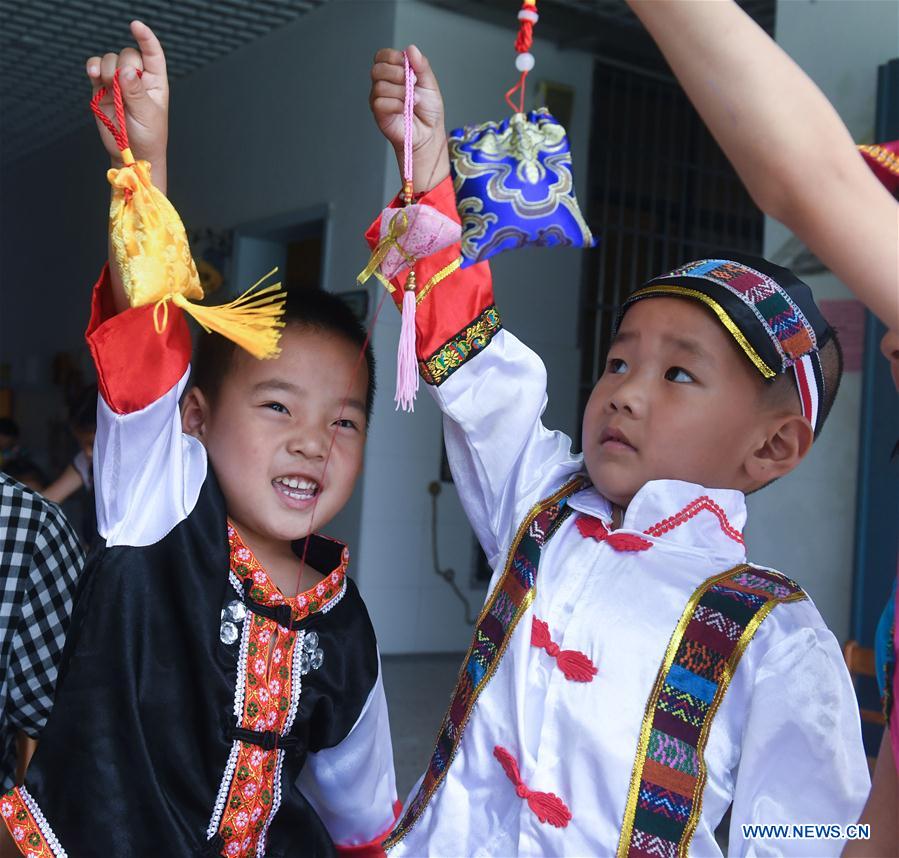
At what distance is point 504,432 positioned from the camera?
1304 millimetres

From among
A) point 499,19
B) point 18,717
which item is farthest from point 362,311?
point 18,717

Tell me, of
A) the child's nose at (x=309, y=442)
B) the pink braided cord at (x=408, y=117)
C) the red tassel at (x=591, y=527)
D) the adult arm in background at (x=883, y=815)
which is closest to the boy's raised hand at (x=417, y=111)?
the pink braided cord at (x=408, y=117)

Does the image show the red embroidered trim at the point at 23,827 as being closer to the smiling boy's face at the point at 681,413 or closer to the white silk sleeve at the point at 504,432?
the white silk sleeve at the point at 504,432

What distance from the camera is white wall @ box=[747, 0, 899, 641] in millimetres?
2865

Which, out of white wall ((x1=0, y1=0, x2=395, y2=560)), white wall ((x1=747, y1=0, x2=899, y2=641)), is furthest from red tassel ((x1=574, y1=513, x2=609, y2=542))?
white wall ((x1=0, y1=0, x2=395, y2=560))

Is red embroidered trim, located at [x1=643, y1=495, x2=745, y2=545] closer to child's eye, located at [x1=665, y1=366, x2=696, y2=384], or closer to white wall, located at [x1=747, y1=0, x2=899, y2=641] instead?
child's eye, located at [x1=665, y1=366, x2=696, y2=384]

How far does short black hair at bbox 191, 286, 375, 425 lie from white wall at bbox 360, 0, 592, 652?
313cm

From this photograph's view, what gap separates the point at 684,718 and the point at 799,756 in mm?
113

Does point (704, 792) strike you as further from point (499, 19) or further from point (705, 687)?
point (499, 19)

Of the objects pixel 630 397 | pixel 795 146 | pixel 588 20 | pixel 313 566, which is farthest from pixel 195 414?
pixel 588 20

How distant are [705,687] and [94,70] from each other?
0.93 meters

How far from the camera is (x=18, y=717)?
1530 mm

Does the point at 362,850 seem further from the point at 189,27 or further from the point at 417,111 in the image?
the point at 189,27

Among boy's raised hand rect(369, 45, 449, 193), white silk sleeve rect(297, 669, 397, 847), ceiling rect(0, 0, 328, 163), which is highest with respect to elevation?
ceiling rect(0, 0, 328, 163)
